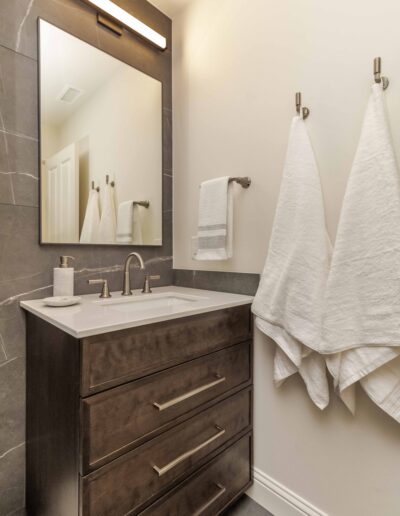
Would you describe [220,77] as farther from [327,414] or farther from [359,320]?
[327,414]

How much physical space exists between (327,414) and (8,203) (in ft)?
4.60

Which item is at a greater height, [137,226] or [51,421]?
[137,226]

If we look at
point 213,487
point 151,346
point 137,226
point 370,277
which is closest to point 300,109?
point 370,277

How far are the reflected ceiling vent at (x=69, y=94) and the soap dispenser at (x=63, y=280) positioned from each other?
0.67 m

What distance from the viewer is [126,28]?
141 centimetres

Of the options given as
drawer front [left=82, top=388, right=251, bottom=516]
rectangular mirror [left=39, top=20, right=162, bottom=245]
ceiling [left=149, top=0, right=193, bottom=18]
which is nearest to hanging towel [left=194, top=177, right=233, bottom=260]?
rectangular mirror [left=39, top=20, right=162, bottom=245]

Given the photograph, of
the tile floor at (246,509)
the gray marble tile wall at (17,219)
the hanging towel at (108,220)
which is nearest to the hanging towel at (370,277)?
the tile floor at (246,509)

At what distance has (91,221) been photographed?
4.29 ft

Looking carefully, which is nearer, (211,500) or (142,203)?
(211,500)

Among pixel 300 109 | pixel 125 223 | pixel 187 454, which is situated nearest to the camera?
pixel 187 454

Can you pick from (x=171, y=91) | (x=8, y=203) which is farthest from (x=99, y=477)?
(x=171, y=91)

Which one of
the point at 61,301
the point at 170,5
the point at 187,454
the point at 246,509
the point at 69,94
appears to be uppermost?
the point at 170,5

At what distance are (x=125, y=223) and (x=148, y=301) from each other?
41cm

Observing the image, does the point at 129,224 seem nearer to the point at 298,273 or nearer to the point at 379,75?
the point at 298,273
